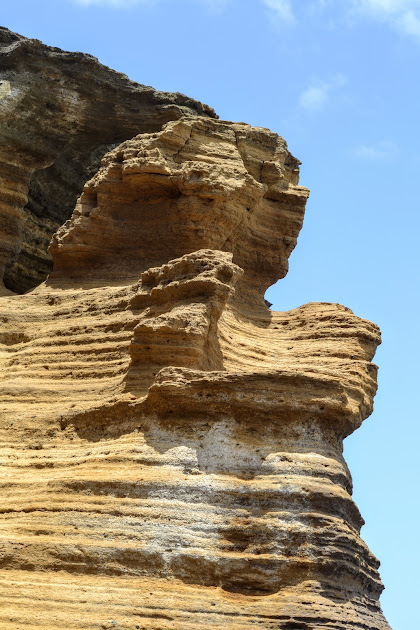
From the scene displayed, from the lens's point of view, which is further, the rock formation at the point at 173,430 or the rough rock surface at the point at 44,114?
the rough rock surface at the point at 44,114

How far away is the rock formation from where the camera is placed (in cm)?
1216

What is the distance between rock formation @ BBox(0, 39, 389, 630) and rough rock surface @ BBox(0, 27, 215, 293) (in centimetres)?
224

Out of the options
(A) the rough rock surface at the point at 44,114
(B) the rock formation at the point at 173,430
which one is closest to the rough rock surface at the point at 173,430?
(B) the rock formation at the point at 173,430

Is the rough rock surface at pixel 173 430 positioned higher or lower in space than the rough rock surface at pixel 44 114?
lower

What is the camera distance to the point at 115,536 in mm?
12477

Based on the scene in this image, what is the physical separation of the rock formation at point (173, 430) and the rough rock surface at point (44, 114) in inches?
88.1

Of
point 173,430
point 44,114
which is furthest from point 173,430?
point 44,114

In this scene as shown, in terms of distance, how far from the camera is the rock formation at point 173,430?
39.9 ft

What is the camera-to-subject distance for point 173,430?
13344mm

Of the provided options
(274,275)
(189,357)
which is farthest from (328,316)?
(189,357)

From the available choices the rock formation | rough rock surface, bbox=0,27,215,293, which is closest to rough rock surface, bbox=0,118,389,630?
the rock formation

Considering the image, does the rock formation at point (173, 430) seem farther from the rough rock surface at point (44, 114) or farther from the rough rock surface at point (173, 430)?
the rough rock surface at point (44, 114)

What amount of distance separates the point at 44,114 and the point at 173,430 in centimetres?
911

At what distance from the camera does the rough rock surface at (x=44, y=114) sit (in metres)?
19.7
